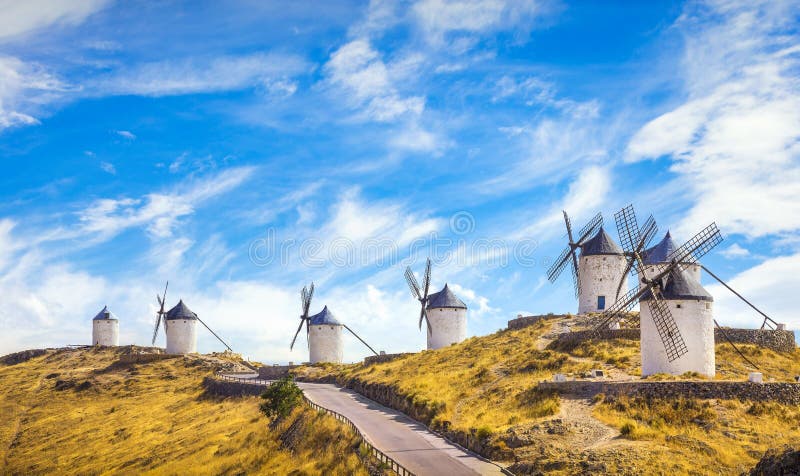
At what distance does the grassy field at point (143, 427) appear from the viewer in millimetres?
34375

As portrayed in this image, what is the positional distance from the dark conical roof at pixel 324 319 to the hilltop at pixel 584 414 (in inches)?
940

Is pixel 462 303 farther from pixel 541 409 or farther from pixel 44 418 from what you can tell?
pixel 44 418

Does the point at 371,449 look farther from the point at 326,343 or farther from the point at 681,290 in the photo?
the point at 326,343

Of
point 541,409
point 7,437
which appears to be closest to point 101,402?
point 7,437

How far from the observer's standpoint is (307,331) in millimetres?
74250

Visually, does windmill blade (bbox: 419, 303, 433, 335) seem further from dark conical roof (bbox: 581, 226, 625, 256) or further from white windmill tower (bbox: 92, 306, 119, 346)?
white windmill tower (bbox: 92, 306, 119, 346)

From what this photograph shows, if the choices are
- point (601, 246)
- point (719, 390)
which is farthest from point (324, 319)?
point (719, 390)

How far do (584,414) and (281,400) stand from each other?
1858 cm

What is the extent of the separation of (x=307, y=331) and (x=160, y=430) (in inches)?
997

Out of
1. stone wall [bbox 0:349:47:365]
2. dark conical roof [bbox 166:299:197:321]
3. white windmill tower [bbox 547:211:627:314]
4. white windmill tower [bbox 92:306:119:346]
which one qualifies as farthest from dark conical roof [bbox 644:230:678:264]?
stone wall [bbox 0:349:47:365]

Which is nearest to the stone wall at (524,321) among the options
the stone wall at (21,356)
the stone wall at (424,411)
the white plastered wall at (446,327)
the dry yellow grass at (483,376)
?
the dry yellow grass at (483,376)

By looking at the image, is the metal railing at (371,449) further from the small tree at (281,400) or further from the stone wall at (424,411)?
the stone wall at (424,411)

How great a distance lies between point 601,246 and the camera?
54.6 metres

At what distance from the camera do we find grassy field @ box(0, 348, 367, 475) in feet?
113
